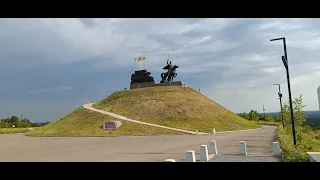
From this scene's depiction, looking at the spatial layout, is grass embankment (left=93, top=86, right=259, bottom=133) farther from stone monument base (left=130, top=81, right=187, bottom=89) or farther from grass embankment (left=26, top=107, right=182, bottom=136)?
grass embankment (left=26, top=107, right=182, bottom=136)

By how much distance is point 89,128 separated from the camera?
37812 millimetres

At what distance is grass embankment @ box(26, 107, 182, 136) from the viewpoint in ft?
113

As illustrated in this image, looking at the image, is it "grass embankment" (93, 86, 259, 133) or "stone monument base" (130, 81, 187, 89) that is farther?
"stone monument base" (130, 81, 187, 89)

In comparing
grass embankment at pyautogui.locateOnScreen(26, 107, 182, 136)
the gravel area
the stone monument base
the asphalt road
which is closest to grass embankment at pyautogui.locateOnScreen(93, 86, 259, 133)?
the stone monument base

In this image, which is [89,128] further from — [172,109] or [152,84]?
[152,84]

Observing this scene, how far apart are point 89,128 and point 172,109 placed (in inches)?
533

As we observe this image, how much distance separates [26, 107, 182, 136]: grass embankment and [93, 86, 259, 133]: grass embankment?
12.9 feet

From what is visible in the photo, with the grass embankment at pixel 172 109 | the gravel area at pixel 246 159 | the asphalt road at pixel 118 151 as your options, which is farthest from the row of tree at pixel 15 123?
the gravel area at pixel 246 159

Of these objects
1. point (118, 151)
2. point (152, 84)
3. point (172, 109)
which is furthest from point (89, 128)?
point (118, 151)
